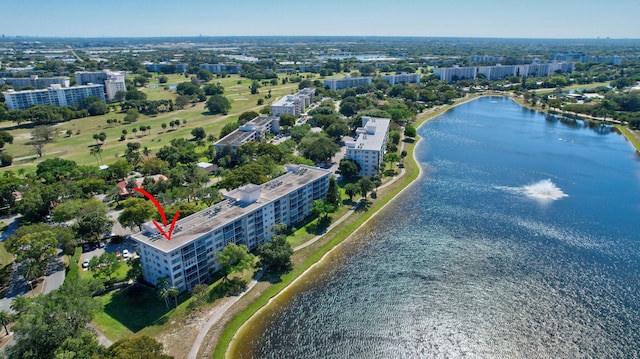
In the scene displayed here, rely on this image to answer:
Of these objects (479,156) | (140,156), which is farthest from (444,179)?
(140,156)

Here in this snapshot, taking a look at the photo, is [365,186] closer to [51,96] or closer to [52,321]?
[52,321]

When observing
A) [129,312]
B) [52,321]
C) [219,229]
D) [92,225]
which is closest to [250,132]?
[92,225]

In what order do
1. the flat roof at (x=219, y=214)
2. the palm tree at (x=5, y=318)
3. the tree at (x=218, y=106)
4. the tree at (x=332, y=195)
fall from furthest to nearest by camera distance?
1. the tree at (x=218, y=106)
2. the tree at (x=332, y=195)
3. the flat roof at (x=219, y=214)
4. the palm tree at (x=5, y=318)

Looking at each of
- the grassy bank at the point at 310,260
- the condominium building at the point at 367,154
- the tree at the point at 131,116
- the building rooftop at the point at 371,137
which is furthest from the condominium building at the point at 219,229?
the tree at the point at 131,116

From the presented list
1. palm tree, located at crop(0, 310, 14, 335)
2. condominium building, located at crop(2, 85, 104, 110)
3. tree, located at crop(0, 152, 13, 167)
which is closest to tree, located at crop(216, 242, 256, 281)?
palm tree, located at crop(0, 310, 14, 335)

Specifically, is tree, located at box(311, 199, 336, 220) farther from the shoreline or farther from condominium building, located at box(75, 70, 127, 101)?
condominium building, located at box(75, 70, 127, 101)

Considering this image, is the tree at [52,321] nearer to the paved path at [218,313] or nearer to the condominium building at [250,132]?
the paved path at [218,313]
